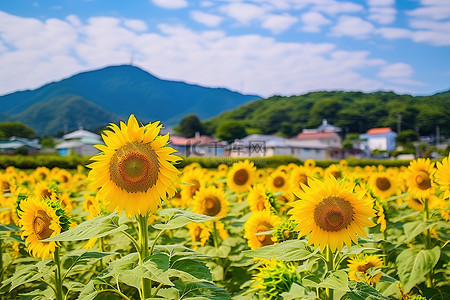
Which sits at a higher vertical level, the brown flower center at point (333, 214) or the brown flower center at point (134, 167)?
the brown flower center at point (134, 167)

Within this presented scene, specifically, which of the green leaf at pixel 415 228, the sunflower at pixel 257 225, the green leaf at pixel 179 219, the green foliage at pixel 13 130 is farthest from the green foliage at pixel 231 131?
the green leaf at pixel 179 219

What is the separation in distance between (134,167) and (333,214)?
98 cm

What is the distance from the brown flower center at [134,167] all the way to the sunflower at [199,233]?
213 cm

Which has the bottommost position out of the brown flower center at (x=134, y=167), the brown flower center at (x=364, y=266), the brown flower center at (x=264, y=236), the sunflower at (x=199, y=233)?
the sunflower at (x=199, y=233)

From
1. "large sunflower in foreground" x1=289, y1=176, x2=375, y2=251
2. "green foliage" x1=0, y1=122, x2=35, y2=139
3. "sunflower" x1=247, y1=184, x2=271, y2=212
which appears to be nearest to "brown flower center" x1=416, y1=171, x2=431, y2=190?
"sunflower" x1=247, y1=184, x2=271, y2=212

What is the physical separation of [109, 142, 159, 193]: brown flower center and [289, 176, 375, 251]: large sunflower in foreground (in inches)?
27.5

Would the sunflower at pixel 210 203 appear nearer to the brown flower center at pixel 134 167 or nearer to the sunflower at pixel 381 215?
the sunflower at pixel 381 215

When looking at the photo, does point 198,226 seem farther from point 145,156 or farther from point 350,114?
point 350,114

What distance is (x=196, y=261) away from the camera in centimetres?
205

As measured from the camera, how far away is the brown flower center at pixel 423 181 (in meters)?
3.96

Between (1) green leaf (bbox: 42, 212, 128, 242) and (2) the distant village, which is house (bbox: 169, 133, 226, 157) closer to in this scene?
(2) the distant village

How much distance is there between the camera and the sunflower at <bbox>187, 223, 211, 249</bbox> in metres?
4.21

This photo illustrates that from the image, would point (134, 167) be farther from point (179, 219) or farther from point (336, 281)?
point (336, 281)

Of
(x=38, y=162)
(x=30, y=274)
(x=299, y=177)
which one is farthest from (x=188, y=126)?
(x=30, y=274)
